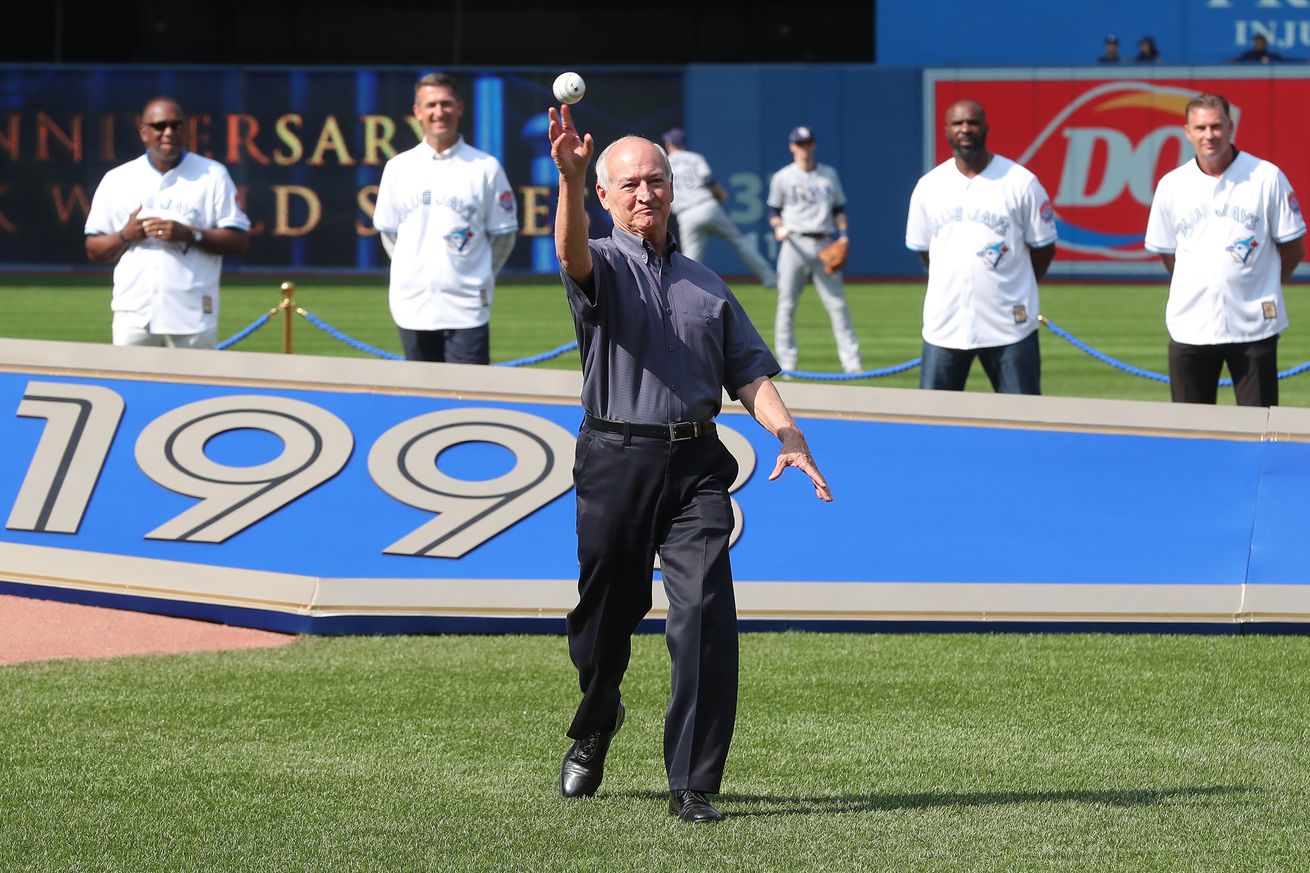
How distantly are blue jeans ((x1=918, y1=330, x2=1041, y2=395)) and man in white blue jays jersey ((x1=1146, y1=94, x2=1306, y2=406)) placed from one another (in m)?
0.71

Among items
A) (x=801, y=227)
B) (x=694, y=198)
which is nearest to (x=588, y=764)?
(x=801, y=227)

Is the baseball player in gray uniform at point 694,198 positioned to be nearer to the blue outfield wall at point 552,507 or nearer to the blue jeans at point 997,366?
the blue jeans at point 997,366

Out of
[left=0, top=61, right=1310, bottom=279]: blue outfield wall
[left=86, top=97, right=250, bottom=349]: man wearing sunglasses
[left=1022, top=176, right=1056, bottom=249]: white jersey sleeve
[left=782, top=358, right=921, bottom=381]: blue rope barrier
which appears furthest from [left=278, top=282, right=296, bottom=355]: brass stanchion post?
[left=0, top=61, right=1310, bottom=279]: blue outfield wall

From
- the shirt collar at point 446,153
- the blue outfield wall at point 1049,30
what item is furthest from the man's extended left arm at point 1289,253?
the blue outfield wall at point 1049,30

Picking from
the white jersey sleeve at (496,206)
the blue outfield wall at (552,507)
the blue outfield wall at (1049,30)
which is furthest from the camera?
the blue outfield wall at (1049,30)

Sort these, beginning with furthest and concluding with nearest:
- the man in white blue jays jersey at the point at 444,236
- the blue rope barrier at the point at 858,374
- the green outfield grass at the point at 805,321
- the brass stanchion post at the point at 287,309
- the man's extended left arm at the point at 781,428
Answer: the green outfield grass at the point at 805,321 → the brass stanchion post at the point at 287,309 → the blue rope barrier at the point at 858,374 → the man in white blue jays jersey at the point at 444,236 → the man's extended left arm at the point at 781,428

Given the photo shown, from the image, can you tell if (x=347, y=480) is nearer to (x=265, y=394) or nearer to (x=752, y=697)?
(x=265, y=394)

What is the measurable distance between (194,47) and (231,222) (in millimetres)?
38775

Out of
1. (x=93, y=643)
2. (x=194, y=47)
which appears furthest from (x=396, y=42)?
(x=93, y=643)

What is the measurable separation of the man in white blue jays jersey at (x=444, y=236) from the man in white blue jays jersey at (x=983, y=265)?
2274mm

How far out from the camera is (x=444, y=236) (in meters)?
9.98

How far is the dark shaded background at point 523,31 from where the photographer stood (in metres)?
47.2

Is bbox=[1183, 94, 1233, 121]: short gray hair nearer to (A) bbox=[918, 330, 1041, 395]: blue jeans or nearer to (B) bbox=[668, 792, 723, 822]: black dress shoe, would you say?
(A) bbox=[918, 330, 1041, 395]: blue jeans

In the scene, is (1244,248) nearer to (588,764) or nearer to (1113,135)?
(588,764)
